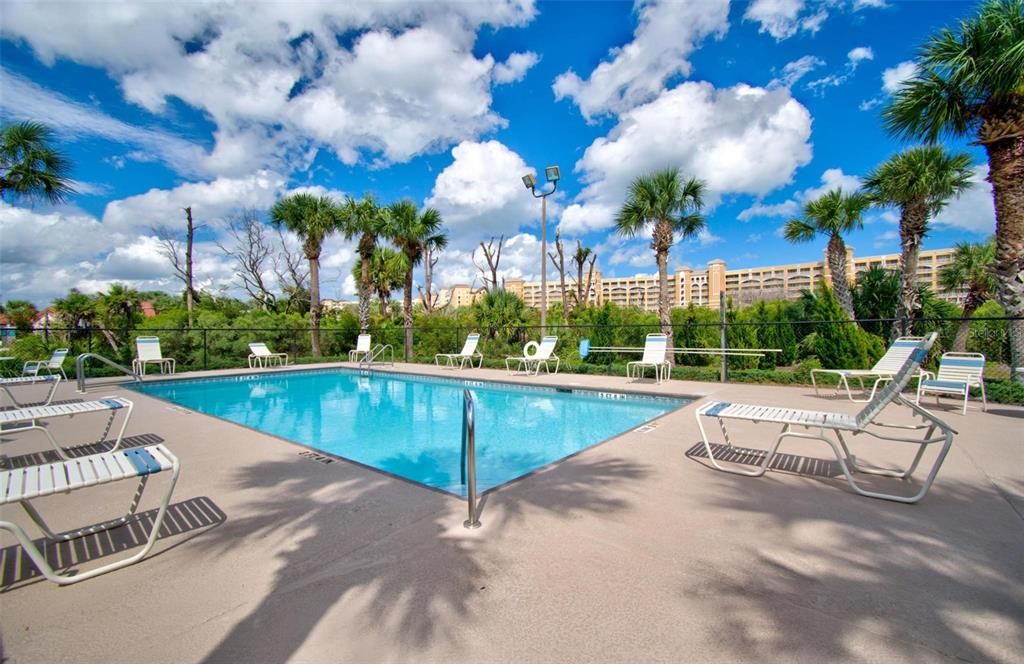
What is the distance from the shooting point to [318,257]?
582 inches

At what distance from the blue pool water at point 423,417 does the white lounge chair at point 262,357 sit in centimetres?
101

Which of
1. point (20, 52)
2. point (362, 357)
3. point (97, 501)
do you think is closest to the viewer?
point (97, 501)

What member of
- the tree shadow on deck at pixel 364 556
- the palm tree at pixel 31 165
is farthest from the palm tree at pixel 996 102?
the palm tree at pixel 31 165

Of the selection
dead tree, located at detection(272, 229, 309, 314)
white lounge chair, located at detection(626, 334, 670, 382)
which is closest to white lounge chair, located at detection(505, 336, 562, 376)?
white lounge chair, located at detection(626, 334, 670, 382)

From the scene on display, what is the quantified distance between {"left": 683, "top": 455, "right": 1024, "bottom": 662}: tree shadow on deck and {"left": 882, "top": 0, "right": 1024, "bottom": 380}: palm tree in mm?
5544

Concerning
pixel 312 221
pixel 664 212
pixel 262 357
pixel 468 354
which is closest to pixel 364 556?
pixel 468 354

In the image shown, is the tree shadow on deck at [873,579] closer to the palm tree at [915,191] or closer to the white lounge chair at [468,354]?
the palm tree at [915,191]

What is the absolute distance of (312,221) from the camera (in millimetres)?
14344

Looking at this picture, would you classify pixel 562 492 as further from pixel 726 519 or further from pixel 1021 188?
pixel 1021 188

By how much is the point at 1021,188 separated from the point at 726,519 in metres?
7.41

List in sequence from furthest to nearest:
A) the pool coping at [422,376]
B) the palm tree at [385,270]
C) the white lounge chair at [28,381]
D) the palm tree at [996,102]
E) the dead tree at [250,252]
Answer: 1. the dead tree at [250,252]
2. the palm tree at [385,270]
3. the palm tree at [996,102]
4. the white lounge chair at [28,381]
5. the pool coping at [422,376]

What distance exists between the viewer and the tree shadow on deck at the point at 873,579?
140cm

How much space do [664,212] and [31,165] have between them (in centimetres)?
1326

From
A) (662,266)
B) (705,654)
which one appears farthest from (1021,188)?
(705,654)
